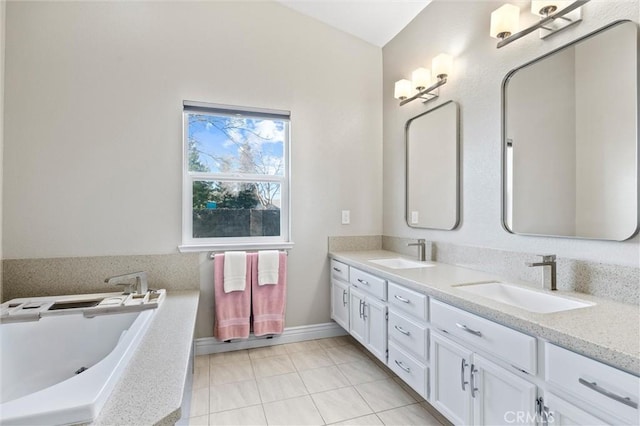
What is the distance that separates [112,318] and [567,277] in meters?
2.51

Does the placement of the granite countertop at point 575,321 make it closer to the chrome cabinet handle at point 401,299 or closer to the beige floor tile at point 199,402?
the chrome cabinet handle at point 401,299

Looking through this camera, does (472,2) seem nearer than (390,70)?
Yes

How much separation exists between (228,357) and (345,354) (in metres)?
0.96

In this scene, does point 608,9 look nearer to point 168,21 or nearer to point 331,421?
point 331,421

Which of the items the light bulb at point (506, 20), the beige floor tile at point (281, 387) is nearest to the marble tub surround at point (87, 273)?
the beige floor tile at point (281, 387)

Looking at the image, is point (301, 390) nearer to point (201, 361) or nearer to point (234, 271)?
point (201, 361)

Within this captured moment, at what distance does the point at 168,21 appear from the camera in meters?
2.47

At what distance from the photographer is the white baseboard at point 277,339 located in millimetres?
2592

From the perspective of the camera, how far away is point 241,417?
1806 mm

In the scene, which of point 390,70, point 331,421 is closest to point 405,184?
point 390,70

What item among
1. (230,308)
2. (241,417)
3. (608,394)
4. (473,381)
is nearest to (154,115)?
(230,308)

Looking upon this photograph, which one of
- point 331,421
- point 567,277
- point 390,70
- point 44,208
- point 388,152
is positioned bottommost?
point 331,421

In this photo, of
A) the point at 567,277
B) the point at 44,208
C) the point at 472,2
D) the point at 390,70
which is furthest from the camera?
the point at 390,70

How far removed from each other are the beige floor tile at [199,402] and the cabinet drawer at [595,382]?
5.87ft
